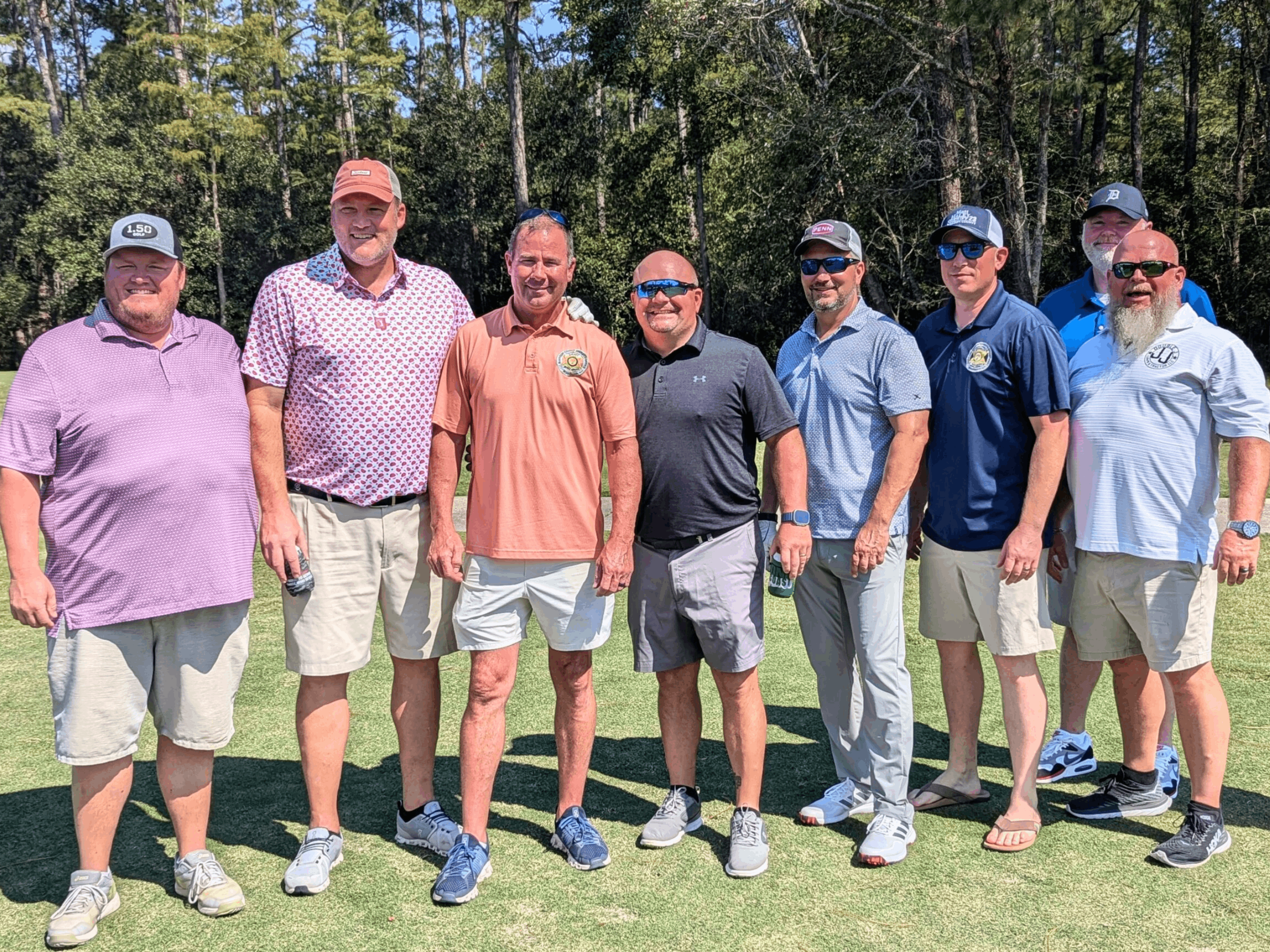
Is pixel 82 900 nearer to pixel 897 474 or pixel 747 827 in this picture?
pixel 747 827

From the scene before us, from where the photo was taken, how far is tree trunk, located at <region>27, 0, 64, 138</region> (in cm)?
3553

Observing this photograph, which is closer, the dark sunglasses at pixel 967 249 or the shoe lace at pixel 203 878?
the shoe lace at pixel 203 878

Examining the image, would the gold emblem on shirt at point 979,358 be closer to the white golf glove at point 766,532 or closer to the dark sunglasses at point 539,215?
the white golf glove at point 766,532

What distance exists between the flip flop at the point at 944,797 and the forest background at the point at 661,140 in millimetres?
14326

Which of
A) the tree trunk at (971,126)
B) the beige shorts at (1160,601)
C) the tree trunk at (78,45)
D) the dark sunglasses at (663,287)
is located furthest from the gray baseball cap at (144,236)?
the tree trunk at (78,45)

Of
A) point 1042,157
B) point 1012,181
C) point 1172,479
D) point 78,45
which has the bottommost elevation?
point 1172,479

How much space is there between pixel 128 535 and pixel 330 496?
0.61 m

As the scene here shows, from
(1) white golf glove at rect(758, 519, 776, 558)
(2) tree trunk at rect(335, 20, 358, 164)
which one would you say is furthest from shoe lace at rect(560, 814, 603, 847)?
(2) tree trunk at rect(335, 20, 358, 164)

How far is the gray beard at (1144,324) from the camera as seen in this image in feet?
11.2

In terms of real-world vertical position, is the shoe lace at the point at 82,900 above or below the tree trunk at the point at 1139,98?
below

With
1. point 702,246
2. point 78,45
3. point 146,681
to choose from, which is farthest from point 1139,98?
point 78,45

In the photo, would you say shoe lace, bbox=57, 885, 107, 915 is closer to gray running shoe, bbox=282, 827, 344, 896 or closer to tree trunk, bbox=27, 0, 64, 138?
gray running shoe, bbox=282, 827, 344, 896

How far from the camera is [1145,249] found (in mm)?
3479

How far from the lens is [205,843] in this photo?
11.1 feet
